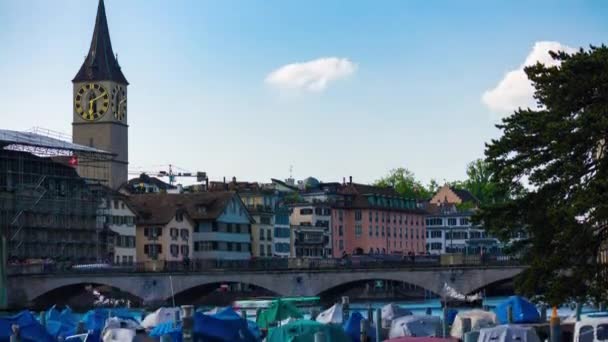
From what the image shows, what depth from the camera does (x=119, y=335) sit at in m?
47.9

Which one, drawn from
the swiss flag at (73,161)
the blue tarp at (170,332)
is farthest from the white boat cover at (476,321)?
the swiss flag at (73,161)

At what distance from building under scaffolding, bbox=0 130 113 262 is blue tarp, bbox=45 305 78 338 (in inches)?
2232

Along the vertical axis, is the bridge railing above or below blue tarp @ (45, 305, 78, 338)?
above

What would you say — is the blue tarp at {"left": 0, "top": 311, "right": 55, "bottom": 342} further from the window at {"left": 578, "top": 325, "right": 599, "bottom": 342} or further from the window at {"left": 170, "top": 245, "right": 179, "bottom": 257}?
the window at {"left": 170, "top": 245, "right": 179, "bottom": 257}

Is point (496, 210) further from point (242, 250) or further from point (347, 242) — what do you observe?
point (347, 242)

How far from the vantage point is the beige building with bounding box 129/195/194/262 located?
5753 inches

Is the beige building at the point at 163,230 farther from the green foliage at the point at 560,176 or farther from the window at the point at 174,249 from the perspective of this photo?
the green foliage at the point at 560,176

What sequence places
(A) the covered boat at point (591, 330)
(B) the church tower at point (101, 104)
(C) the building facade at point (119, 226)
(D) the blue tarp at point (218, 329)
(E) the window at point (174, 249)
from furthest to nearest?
1. (B) the church tower at point (101, 104)
2. (E) the window at point (174, 249)
3. (C) the building facade at point (119, 226)
4. (D) the blue tarp at point (218, 329)
5. (A) the covered boat at point (591, 330)

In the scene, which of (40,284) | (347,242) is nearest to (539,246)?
(40,284)

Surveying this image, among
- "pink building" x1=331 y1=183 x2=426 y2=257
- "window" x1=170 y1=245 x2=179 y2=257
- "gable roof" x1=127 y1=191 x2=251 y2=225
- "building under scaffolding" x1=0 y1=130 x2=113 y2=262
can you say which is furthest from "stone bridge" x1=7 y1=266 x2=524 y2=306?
"pink building" x1=331 y1=183 x2=426 y2=257

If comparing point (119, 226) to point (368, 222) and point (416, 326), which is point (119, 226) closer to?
point (368, 222)

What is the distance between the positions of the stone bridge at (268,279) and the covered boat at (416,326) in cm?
4769

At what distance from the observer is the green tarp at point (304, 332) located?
4472 cm

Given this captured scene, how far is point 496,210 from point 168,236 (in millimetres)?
102202
